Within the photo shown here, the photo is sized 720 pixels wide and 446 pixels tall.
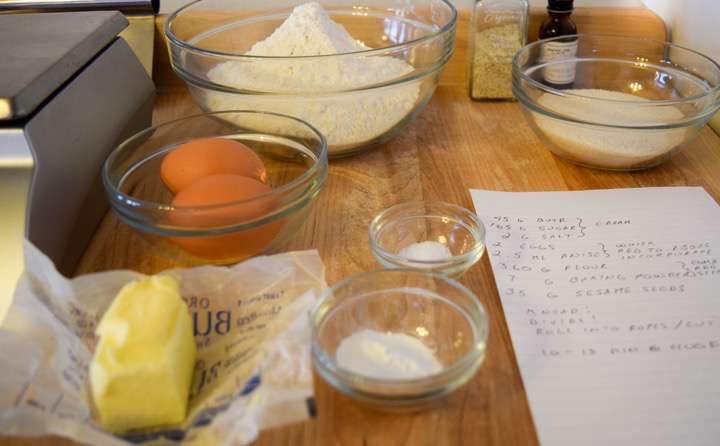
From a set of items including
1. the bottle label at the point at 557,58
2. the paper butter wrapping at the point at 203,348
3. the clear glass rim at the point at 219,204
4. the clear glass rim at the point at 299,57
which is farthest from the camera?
the bottle label at the point at 557,58

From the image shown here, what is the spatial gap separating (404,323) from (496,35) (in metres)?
0.60

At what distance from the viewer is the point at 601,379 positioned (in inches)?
22.1

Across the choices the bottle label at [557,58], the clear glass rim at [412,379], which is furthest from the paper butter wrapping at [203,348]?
the bottle label at [557,58]

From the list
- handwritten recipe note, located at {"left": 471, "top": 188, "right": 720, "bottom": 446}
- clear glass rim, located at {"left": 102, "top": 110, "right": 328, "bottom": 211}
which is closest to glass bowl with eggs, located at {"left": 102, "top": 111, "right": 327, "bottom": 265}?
clear glass rim, located at {"left": 102, "top": 110, "right": 328, "bottom": 211}

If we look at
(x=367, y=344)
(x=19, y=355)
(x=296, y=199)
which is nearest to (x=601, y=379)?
(x=367, y=344)

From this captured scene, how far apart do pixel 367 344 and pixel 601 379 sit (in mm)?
198

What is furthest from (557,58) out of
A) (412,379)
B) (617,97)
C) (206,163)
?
(412,379)

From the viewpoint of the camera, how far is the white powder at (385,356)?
524 mm

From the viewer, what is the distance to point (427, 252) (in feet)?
2.26

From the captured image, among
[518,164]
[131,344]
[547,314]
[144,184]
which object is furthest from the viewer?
[518,164]

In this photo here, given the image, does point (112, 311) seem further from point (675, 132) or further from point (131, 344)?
point (675, 132)

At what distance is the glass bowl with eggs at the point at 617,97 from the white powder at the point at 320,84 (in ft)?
0.60

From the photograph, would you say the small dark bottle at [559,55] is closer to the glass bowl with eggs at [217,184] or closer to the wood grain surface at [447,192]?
the wood grain surface at [447,192]

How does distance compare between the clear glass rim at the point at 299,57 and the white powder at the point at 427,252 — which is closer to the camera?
the white powder at the point at 427,252
